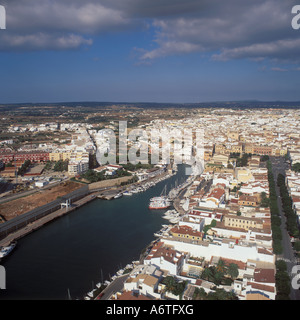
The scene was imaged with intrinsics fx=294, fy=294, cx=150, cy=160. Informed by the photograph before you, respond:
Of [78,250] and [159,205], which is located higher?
[159,205]

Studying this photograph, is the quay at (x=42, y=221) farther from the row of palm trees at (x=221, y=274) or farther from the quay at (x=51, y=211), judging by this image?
the row of palm trees at (x=221, y=274)

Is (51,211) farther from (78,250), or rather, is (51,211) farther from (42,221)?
(78,250)

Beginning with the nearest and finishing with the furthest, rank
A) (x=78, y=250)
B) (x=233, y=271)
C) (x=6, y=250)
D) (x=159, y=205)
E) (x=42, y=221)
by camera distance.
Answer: (x=233, y=271) → (x=6, y=250) → (x=78, y=250) → (x=42, y=221) → (x=159, y=205)

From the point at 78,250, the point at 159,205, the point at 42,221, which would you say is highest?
the point at 159,205

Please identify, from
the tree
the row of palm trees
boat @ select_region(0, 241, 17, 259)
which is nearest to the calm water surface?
boat @ select_region(0, 241, 17, 259)

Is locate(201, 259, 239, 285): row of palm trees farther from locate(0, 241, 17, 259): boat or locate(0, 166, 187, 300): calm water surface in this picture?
locate(0, 241, 17, 259): boat

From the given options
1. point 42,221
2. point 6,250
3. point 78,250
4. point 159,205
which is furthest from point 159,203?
point 6,250

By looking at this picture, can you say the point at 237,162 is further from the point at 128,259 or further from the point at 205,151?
the point at 128,259

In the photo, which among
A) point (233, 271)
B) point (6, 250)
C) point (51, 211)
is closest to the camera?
point (233, 271)

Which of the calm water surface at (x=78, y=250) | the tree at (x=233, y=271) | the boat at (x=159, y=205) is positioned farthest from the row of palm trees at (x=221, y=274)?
the boat at (x=159, y=205)
